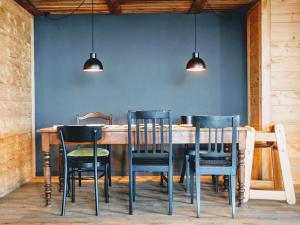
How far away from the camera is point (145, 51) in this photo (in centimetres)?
525

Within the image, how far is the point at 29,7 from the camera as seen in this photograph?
4.76 m

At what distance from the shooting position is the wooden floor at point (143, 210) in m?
3.13

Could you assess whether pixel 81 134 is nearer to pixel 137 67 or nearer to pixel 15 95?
pixel 15 95

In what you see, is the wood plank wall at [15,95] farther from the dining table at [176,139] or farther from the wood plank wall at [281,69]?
the wood plank wall at [281,69]

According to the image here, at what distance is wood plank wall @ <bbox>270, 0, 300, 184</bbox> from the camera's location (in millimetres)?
4492

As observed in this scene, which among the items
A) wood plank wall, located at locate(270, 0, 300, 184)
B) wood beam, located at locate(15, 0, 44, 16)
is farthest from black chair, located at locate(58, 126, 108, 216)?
wood plank wall, located at locate(270, 0, 300, 184)

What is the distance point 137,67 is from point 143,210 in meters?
2.49

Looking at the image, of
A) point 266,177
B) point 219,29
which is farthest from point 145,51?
point 266,177

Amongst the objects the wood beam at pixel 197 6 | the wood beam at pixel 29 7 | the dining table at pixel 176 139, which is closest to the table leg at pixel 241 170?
the dining table at pixel 176 139

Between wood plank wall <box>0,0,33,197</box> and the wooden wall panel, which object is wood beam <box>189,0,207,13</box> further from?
wood plank wall <box>0,0,33,197</box>

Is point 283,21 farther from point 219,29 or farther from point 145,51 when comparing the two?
point 145,51

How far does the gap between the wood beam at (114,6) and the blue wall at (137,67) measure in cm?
16

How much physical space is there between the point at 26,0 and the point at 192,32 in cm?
246

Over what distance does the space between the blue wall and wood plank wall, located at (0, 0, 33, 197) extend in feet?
0.87
